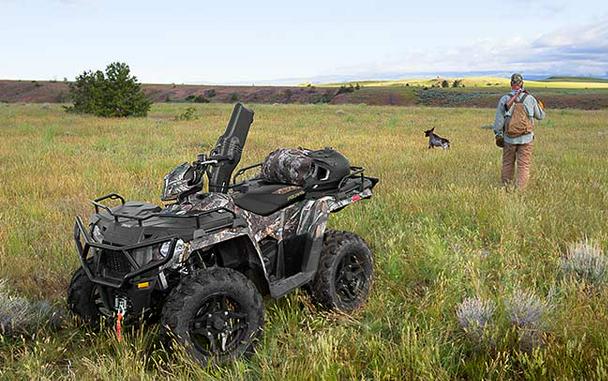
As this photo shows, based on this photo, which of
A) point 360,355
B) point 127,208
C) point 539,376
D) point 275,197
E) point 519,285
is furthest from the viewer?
point 519,285

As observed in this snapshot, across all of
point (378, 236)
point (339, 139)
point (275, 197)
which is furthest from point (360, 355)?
point (339, 139)

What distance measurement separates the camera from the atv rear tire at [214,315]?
333 cm

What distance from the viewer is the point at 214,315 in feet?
11.5

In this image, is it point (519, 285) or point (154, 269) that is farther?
point (519, 285)

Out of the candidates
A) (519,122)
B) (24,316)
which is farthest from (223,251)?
(519,122)

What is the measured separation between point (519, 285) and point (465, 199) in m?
3.62

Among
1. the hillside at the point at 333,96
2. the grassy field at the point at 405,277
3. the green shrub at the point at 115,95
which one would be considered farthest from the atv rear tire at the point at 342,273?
the hillside at the point at 333,96

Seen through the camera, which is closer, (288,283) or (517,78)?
(288,283)

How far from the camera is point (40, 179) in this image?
33.4ft

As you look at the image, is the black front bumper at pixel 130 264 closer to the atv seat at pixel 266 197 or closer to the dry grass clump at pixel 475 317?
the atv seat at pixel 266 197

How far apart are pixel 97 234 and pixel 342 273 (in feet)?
6.67

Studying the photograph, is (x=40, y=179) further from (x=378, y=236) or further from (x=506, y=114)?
(x=506, y=114)

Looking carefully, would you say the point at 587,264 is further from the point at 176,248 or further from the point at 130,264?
the point at 130,264

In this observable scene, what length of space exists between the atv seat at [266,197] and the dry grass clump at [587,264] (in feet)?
8.72
